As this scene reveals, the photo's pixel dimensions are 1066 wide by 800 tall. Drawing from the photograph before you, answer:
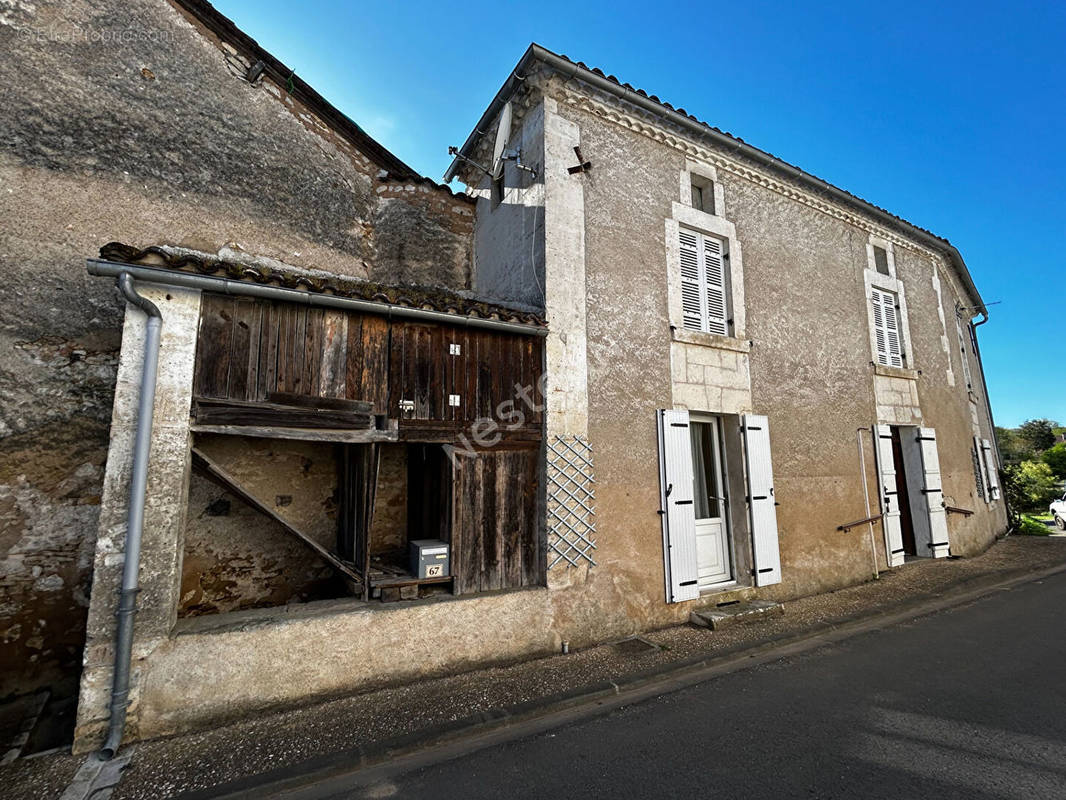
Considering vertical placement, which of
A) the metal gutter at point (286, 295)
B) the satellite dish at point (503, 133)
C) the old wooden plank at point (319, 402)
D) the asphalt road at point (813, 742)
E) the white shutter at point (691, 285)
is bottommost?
the asphalt road at point (813, 742)

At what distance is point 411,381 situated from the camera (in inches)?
165

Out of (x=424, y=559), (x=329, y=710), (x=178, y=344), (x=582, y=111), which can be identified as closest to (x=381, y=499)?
(x=424, y=559)

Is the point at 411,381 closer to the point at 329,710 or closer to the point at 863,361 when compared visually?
the point at 329,710

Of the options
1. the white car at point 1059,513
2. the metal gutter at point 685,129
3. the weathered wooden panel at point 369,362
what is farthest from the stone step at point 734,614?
the white car at point 1059,513

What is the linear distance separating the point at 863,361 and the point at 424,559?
7.41 m

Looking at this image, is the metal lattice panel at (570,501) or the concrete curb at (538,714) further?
the metal lattice panel at (570,501)

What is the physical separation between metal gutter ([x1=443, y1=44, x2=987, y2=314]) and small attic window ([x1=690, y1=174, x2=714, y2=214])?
0.52m

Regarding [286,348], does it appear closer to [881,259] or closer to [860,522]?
[860,522]

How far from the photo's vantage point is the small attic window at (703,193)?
6.43 metres

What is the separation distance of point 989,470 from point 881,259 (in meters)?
5.51

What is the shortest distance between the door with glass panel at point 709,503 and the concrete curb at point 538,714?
115 cm

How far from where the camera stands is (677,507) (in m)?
5.28

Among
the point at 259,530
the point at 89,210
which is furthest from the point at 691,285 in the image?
the point at 89,210

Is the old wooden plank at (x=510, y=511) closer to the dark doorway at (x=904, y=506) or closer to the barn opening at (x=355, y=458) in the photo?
the barn opening at (x=355, y=458)
